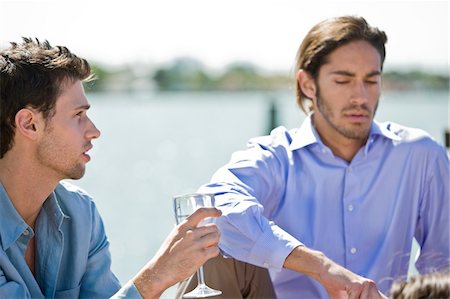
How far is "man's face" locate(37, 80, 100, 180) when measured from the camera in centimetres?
260

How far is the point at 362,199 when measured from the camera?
3.34 m

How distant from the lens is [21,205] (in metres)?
2.61

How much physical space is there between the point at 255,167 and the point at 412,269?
0.96m

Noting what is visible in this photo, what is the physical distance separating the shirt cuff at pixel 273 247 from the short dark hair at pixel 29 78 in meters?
0.86

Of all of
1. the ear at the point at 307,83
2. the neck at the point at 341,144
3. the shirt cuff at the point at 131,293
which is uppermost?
the ear at the point at 307,83

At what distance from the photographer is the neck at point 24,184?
8.43ft

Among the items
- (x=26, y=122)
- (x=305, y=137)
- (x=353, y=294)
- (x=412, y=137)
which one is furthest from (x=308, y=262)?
(x=26, y=122)

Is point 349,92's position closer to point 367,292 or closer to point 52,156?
point 367,292

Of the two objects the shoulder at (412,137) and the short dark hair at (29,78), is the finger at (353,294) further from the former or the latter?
the short dark hair at (29,78)

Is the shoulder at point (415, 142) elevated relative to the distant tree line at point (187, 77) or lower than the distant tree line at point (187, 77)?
elevated

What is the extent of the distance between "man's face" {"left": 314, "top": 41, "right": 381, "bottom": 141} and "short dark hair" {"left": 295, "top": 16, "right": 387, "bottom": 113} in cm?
3

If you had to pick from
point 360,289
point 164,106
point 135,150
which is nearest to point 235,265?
point 360,289

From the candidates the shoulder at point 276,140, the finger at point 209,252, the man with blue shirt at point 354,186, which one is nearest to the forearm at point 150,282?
the finger at point 209,252

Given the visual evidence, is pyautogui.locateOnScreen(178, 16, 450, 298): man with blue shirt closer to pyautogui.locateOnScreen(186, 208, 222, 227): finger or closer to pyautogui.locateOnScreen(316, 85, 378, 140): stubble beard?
pyautogui.locateOnScreen(316, 85, 378, 140): stubble beard
